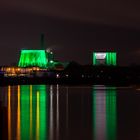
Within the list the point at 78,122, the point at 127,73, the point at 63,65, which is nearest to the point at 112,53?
the point at 63,65

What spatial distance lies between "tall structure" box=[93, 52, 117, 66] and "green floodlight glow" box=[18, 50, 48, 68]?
49.1ft

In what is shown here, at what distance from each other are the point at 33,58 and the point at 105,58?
20993 millimetres

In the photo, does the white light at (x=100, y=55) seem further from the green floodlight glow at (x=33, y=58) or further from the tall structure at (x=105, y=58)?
the green floodlight glow at (x=33, y=58)

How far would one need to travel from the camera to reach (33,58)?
148250 millimetres

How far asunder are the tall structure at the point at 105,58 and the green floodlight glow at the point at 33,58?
14953mm

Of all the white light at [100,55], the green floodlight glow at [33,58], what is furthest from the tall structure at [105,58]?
the green floodlight glow at [33,58]

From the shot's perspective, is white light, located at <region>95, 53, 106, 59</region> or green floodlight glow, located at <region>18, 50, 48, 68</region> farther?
white light, located at <region>95, 53, 106, 59</region>

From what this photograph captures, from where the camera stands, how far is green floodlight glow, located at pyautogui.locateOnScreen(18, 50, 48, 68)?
146913 millimetres

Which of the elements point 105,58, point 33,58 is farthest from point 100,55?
point 33,58

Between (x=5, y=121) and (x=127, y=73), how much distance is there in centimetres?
9995

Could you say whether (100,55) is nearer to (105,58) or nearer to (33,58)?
(105,58)

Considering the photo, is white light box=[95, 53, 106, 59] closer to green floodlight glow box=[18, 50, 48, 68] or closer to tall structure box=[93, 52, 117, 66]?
tall structure box=[93, 52, 117, 66]

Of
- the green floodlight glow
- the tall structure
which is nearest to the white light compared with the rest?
the tall structure

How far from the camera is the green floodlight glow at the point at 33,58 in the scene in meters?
147
